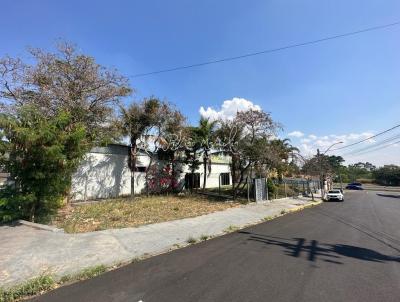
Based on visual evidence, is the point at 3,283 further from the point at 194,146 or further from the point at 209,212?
the point at 194,146

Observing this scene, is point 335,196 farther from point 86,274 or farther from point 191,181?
point 86,274

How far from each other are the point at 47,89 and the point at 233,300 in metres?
14.1

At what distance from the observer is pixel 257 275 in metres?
6.21

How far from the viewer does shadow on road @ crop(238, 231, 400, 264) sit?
7719 millimetres

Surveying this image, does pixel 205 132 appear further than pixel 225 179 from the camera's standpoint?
No

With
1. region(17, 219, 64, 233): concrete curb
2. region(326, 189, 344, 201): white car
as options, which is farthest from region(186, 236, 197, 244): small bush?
region(326, 189, 344, 201): white car

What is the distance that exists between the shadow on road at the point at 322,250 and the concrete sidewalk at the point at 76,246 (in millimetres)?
2523

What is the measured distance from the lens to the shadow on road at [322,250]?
304 inches

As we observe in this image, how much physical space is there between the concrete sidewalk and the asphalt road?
819 mm

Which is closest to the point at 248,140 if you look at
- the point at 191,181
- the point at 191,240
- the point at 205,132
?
the point at 205,132

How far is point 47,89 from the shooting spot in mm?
14938

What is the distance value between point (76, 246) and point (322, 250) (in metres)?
6.94

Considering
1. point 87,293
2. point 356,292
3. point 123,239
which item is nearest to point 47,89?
point 123,239

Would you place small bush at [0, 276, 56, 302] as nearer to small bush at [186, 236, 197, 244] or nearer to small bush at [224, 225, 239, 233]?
small bush at [186, 236, 197, 244]
